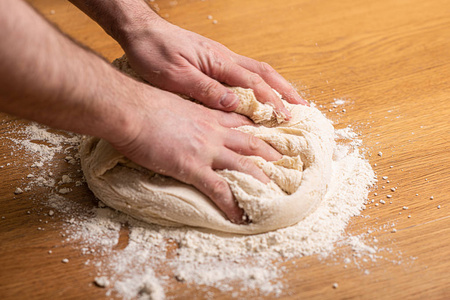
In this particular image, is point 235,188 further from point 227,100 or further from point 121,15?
point 121,15

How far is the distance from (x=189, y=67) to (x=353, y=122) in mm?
613

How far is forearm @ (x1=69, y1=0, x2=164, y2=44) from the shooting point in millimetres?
1395

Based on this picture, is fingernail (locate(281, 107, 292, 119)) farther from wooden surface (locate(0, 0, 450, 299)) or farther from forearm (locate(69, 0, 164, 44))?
forearm (locate(69, 0, 164, 44))

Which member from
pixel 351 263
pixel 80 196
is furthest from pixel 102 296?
pixel 351 263

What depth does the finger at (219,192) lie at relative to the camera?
113 centimetres

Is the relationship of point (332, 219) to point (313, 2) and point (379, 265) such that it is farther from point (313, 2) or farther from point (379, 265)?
point (313, 2)

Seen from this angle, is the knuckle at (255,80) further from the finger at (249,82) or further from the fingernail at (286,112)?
the fingernail at (286,112)

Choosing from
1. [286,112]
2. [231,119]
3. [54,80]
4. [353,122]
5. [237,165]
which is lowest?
[54,80]

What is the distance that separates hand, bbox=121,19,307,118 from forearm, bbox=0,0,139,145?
0.68 feet

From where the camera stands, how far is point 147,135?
1093 millimetres

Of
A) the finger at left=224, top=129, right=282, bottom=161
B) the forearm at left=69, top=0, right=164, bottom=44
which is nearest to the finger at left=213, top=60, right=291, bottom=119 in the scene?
the finger at left=224, top=129, right=282, bottom=161

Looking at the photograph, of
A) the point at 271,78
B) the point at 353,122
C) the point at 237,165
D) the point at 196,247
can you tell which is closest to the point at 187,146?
the point at 237,165

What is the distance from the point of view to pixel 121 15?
1.43 m

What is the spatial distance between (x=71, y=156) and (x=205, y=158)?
50 cm
